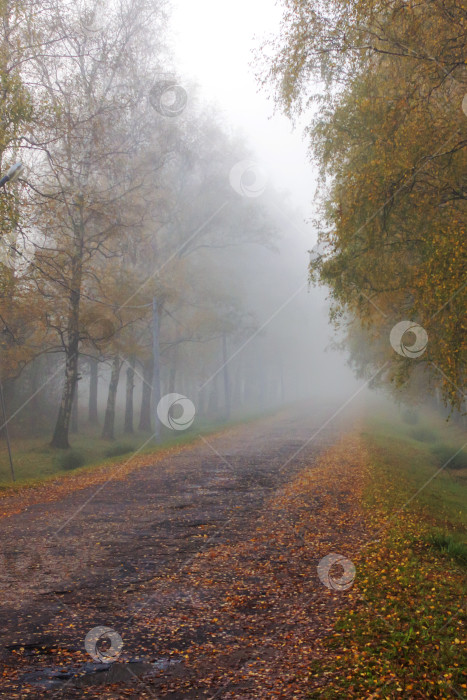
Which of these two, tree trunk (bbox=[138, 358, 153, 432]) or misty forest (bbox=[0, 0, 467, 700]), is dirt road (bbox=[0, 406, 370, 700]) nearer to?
misty forest (bbox=[0, 0, 467, 700])

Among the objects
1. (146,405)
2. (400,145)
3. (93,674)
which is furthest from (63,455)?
(93,674)

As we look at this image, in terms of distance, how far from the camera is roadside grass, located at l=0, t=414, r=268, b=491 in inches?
711

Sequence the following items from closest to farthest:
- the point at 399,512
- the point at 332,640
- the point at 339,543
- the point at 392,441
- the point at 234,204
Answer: the point at 332,640
the point at 339,543
the point at 399,512
the point at 392,441
the point at 234,204

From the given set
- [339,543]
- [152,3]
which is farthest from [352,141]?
[152,3]

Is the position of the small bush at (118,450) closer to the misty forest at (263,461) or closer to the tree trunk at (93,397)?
the misty forest at (263,461)

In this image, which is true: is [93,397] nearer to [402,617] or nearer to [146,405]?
[146,405]

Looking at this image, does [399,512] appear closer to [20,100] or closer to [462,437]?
[20,100]

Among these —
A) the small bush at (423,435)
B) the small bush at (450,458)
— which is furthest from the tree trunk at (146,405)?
the small bush at (450,458)

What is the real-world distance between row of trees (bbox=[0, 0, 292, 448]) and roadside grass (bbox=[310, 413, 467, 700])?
406 inches

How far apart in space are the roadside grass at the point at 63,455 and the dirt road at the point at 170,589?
487 centimetres

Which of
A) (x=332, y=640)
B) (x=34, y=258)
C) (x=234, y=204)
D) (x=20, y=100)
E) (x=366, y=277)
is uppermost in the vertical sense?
(x=234, y=204)

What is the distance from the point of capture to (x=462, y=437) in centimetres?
2830

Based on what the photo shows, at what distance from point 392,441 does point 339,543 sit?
19.0m

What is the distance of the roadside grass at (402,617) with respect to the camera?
435cm
